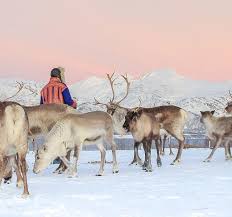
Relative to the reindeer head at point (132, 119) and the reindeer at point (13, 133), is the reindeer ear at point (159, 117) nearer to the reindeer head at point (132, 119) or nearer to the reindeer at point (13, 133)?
the reindeer head at point (132, 119)

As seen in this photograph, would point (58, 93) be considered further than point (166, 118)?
No

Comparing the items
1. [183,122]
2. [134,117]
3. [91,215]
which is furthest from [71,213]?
[183,122]

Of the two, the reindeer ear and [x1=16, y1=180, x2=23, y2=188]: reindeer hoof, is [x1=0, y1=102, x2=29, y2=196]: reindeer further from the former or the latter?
the reindeer ear

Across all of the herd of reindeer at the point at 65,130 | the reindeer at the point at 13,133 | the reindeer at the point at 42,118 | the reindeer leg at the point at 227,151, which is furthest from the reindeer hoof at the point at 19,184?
the reindeer leg at the point at 227,151

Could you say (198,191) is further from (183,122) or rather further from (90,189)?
(183,122)

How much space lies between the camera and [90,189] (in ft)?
26.0

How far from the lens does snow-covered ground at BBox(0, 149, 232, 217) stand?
20.2ft

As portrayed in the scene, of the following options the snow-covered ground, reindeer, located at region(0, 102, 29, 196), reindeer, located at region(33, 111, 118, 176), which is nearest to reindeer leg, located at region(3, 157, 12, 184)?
the snow-covered ground

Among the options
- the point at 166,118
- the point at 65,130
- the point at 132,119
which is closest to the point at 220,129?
the point at 166,118

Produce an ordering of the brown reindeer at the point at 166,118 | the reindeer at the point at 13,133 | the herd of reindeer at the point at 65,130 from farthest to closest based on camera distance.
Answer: the brown reindeer at the point at 166,118, the herd of reindeer at the point at 65,130, the reindeer at the point at 13,133

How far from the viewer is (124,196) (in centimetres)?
719

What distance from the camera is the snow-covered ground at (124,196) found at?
615 centimetres

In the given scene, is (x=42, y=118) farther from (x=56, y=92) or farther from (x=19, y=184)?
(x=19, y=184)

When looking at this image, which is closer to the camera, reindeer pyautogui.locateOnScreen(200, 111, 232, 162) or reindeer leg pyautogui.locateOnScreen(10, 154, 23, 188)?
reindeer leg pyautogui.locateOnScreen(10, 154, 23, 188)
